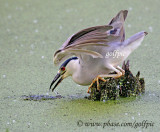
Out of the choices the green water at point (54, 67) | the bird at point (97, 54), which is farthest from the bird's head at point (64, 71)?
the green water at point (54, 67)

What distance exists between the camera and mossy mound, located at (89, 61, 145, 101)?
178 inches

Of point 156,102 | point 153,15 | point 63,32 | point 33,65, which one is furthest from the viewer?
point 153,15

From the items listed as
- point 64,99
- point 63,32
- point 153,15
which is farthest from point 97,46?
point 153,15

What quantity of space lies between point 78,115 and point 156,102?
89cm

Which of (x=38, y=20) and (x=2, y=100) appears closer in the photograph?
(x=2, y=100)

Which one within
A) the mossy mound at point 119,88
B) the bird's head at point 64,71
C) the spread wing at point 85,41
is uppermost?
the spread wing at point 85,41

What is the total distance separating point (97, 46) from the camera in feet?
14.6

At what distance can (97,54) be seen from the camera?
4332 mm

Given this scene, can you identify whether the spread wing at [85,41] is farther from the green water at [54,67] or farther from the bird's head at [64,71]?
the green water at [54,67]

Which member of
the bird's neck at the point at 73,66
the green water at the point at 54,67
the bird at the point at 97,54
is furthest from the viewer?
the bird's neck at the point at 73,66

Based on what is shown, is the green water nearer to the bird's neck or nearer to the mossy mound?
the mossy mound

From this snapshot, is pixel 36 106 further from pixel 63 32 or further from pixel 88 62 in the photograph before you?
pixel 63 32

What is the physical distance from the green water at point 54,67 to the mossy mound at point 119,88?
99 millimetres

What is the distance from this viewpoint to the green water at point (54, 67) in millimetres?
4109
